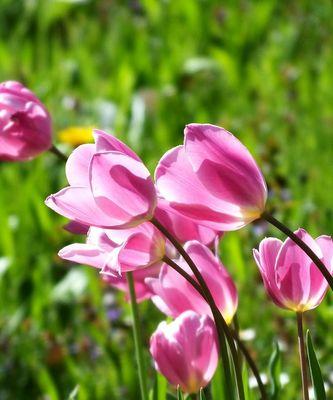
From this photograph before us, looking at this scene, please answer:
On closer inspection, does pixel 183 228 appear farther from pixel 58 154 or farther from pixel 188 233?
pixel 58 154

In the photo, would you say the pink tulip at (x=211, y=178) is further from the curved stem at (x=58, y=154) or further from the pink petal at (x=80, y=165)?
the curved stem at (x=58, y=154)

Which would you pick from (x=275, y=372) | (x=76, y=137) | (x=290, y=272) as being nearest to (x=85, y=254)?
(x=290, y=272)

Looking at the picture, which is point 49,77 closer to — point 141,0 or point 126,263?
point 141,0

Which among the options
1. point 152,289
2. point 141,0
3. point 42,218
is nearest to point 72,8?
point 141,0

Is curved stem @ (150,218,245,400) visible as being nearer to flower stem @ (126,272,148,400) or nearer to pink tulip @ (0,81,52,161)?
flower stem @ (126,272,148,400)

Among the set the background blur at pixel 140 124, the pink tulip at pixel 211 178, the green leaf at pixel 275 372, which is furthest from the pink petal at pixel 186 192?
the background blur at pixel 140 124

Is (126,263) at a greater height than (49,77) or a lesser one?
greater
